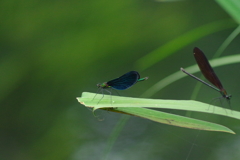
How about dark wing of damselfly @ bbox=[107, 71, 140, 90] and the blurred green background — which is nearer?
dark wing of damselfly @ bbox=[107, 71, 140, 90]

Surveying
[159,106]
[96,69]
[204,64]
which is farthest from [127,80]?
[96,69]

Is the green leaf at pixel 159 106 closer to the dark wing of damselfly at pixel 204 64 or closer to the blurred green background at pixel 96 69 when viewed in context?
the dark wing of damselfly at pixel 204 64

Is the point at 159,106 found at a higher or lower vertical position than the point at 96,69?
higher

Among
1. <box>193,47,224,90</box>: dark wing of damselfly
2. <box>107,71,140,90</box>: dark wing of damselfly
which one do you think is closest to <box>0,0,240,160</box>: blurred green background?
<box>193,47,224,90</box>: dark wing of damselfly

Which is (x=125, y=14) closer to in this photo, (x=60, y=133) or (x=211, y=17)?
(x=211, y=17)

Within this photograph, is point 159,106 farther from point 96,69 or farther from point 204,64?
point 96,69

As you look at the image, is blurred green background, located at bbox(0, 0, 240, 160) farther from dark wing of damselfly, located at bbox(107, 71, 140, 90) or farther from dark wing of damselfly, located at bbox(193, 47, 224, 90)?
dark wing of damselfly, located at bbox(107, 71, 140, 90)

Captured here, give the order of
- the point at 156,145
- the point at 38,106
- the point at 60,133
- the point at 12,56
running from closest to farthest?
the point at 156,145
the point at 60,133
the point at 38,106
the point at 12,56

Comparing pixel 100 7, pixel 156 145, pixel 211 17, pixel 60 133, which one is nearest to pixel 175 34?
pixel 211 17
